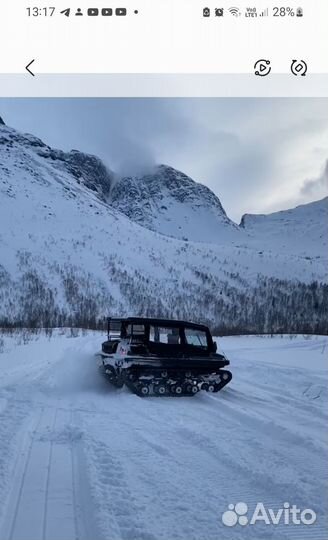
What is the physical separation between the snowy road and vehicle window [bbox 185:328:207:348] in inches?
51.6

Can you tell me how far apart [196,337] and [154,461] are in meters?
5.87

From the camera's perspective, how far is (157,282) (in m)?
61.4

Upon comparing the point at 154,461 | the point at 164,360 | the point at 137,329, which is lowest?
the point at 154,461

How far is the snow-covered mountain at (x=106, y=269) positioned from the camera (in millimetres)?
48875

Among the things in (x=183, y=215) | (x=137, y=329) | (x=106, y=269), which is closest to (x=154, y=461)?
(x=137, y=329)

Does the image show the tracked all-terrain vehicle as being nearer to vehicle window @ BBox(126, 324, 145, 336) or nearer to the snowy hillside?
vehicle window @ BBox(126, 324, 145, 336)

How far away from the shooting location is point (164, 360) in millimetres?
9781

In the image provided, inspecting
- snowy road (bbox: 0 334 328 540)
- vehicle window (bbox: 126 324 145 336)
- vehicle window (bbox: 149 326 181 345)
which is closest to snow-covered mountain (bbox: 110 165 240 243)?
vehicle window (bbox: 149 326 181 345)

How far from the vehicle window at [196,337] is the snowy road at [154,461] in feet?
4.30

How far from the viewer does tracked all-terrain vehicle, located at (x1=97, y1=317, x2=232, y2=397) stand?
9547 mm
